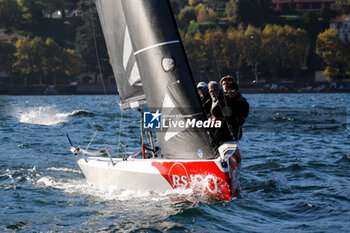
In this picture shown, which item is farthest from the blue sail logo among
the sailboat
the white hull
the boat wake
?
the boat wake

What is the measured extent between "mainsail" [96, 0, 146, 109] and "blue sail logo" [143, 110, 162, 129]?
0.79m

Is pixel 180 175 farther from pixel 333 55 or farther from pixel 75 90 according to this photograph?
pixel 333 55

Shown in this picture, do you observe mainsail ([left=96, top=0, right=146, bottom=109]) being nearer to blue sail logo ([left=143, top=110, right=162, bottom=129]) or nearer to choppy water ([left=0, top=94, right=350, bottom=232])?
blue sail logo ([left=143, top=110, right=162, bottom=129])

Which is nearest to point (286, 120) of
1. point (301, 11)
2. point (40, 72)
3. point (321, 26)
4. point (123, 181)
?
point (123, 181)

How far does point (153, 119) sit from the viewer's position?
890cm

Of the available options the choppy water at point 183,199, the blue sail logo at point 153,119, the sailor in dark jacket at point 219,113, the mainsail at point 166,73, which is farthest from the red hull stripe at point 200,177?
the blue sail logo at point 153,119

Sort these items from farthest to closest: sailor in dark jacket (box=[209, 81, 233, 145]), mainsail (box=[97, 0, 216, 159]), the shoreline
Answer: the shoreline
mainsail (box=[97, 0, 216, 159])
sailor in dark jacket (box=[209, 81, 233, 145])

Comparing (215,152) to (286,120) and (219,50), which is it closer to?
(286,120)

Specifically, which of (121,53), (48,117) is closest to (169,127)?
(121,53)

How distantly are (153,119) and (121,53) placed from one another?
68.8 inches

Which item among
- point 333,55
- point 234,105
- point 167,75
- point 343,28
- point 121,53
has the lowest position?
point 333,55

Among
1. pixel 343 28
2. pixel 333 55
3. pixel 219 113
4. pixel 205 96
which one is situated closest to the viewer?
pixel 219 113

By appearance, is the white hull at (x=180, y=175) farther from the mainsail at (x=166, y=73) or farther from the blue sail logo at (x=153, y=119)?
the blue sail logo at (x=153, y=119)

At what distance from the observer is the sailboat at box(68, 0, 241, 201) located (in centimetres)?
812
